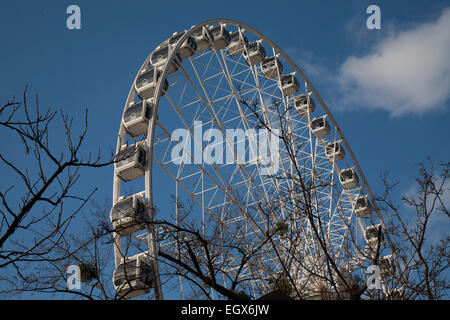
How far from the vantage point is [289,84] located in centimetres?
2639

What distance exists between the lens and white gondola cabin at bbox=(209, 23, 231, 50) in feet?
74.8

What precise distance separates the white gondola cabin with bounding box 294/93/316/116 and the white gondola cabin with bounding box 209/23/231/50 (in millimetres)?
5624

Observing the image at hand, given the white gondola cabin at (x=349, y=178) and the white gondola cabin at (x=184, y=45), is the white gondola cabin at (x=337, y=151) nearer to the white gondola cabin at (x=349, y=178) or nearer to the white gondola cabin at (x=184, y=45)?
the white gondola cabin at (x=349, y=178)

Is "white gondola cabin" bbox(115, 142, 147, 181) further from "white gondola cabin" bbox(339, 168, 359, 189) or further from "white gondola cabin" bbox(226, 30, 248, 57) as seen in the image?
"white gondola cabin" bbox(339, 168, 359, 189)

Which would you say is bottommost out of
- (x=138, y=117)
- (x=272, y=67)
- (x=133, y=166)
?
(x=133, y=166)

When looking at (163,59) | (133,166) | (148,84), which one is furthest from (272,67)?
(133,166)

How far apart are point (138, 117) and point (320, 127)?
12623 mm

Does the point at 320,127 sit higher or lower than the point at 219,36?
lower

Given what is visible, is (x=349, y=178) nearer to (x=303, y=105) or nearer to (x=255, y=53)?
(x=303, y=105)

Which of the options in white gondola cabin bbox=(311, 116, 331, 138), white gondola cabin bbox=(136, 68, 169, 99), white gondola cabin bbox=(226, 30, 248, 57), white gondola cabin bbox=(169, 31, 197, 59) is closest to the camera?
white gondola cabin bbox=(136, 68, 169, 99)

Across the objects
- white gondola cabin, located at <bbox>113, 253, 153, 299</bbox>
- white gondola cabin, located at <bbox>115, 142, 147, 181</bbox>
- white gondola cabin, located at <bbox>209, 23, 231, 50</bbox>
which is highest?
white gondola cabin, located at <bbox>209, 23, 231, 50</bbox>

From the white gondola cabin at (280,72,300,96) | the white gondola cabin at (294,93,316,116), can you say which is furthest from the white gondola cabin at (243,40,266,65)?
the white gondola cabin at (294,93,316,116)
